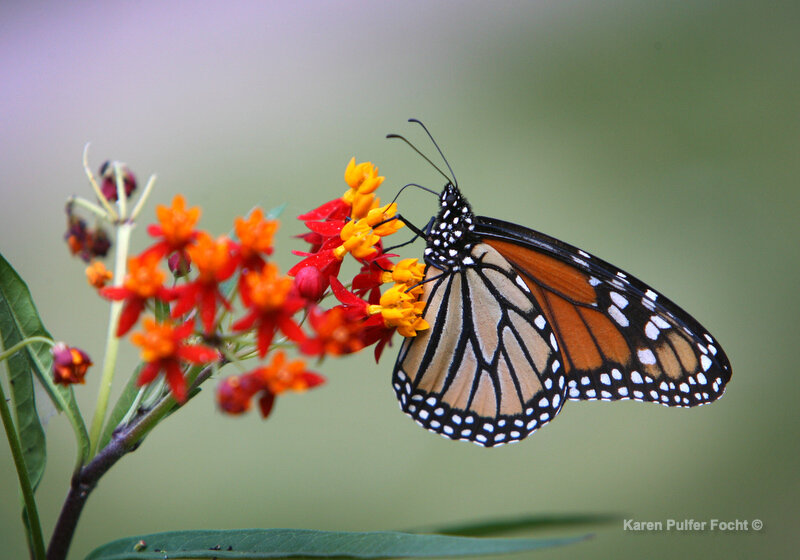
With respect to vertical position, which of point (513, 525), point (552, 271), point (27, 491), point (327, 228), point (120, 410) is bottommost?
point (513, 525)

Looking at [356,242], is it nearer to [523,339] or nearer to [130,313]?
[130,313]

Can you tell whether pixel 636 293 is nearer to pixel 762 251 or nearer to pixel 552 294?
pixel 552 294

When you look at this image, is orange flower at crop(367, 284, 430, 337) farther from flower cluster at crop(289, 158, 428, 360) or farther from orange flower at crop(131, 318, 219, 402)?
orange flower at crop(131, 318, 219, 402)

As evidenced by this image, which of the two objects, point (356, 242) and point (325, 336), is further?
point (356, 242)

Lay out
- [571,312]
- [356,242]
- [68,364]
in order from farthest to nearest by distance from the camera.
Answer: [571,312] → [356,242] → [68,364]

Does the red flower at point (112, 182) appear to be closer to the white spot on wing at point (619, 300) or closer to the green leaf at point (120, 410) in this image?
the green leaf at point (120, 410)

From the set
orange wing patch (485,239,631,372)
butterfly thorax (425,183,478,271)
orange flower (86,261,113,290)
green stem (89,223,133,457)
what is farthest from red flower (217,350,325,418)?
orange wing patch (485,239,631,372)

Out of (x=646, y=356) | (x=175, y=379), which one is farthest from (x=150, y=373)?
(x=646, y=356)

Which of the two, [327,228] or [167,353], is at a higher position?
[327,228]
